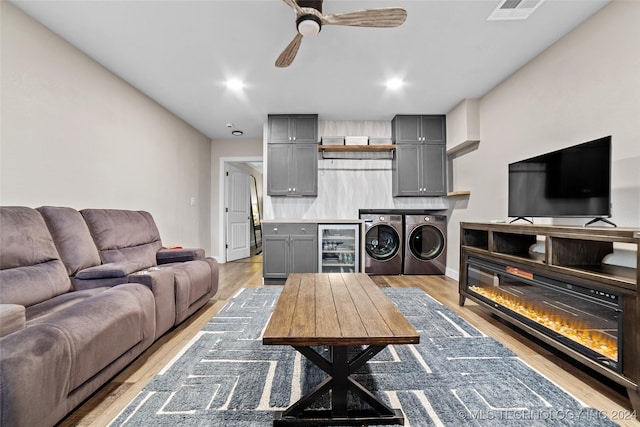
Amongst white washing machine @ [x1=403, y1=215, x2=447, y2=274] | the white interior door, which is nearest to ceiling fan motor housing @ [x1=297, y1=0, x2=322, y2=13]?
white washing machine @ [x1=403, y1=215, x2=447, y2=274]

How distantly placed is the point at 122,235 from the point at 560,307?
11.7 feet

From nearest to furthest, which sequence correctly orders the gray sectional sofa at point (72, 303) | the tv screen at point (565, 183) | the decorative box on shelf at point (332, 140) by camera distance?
the gray sectional sofa at point (72, 303), the tv screen at point (565, 183), the decorative box on shelf at point (332, 140)

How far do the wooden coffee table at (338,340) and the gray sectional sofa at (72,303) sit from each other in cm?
87

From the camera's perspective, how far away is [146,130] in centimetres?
333

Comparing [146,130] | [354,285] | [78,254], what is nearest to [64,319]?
[78,254]

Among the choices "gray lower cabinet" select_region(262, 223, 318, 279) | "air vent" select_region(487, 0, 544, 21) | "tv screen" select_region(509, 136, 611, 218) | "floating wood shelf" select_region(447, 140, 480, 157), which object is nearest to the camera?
"tv screen" select_region(509, 136, 611, 218)

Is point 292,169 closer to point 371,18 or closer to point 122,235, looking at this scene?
point 122,235

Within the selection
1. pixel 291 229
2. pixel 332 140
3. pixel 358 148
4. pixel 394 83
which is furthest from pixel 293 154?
pixel 394 83

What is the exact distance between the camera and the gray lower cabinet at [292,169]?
402cm

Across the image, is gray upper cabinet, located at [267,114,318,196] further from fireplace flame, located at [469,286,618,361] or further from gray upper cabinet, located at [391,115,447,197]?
fireplace flame, located at [469,286,618,361]

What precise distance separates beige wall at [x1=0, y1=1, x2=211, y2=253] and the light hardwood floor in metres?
1.51

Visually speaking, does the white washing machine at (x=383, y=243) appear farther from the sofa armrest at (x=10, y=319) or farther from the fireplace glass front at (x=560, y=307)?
the sofa armrest at (x=10, y=319)

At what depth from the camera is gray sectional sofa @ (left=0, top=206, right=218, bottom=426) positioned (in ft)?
3.28

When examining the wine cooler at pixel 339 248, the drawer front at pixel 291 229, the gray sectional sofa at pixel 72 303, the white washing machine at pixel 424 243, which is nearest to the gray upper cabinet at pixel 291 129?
the drawer front at pixel 291 229
